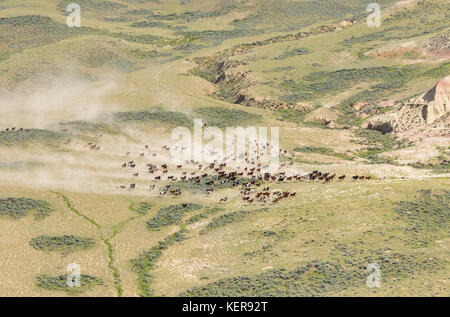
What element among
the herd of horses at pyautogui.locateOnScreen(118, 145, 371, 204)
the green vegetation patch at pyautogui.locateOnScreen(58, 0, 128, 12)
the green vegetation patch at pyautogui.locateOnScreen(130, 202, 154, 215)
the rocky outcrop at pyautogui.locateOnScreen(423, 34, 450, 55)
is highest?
the green vegetation patch at pyautogui.locateOnScreen(58, 0, 128, 12)

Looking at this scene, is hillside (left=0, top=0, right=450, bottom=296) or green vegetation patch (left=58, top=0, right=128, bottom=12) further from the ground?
green vegetation patch (left=58, top=0, right=128, bottom=12)

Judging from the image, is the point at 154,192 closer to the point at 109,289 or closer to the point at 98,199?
the point at 98,199

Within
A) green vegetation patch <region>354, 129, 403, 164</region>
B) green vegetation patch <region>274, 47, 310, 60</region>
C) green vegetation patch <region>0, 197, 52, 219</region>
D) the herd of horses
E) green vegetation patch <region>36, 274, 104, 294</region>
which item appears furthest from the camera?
green vegetation patch <region>274, 47, 310, 60</region>

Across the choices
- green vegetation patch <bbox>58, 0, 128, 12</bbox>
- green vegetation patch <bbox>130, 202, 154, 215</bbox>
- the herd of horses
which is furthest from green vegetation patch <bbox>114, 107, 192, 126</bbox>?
green vegetation patch <bbox>58, 0, 128, 12</bbox>

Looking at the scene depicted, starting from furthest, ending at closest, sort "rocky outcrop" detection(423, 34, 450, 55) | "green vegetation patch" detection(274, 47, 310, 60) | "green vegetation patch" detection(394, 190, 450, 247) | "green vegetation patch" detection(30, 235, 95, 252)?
1. "green vegetation patch" detection(274, 47, 310, 60)
2. "rocky outcrop" detection(423, 34, 450, 55)
3. "green vegetation patch" detection(30, 235, 95, 252)
4. "green vegetation patch" detection(394, 190, 450, 247)

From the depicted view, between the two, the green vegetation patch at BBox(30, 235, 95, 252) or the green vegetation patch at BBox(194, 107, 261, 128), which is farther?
the green vegetation patch at BBox(194, 107, 261, 128)

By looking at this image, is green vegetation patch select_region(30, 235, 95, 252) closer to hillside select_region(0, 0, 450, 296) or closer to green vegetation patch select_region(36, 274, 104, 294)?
hillside select_region(0, 0, 450, 296)

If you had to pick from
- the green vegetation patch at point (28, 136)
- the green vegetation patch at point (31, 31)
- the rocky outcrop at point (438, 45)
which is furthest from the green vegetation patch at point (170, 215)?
the green vegetation patch at point (31, 31)
